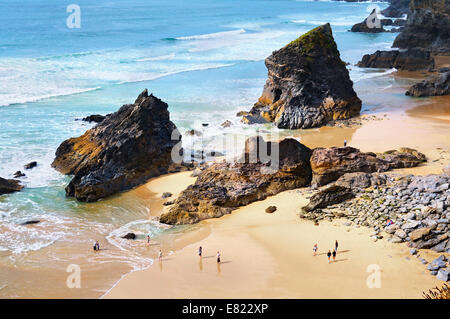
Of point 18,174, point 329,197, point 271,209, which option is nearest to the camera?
point 329,197

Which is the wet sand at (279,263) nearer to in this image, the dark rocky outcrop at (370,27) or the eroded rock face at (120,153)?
the eroded rock face at (120,153)

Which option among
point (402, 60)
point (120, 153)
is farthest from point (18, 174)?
point (402, 60)

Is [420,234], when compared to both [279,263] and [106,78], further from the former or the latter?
[106,78]

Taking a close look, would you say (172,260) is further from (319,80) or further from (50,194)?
(319,80)

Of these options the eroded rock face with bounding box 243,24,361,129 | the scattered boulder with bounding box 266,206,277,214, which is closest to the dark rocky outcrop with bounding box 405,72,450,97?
the eroded rock face with bounding box 243,24,361,129

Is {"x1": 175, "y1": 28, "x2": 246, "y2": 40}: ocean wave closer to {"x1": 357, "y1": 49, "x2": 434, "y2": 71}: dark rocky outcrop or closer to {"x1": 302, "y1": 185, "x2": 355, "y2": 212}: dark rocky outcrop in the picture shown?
{"x1": 357, "y1": 49, "x2": 434, "y2": 71}: dark rocky outcrop

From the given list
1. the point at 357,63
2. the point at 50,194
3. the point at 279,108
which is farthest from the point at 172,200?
the point at 357,63
